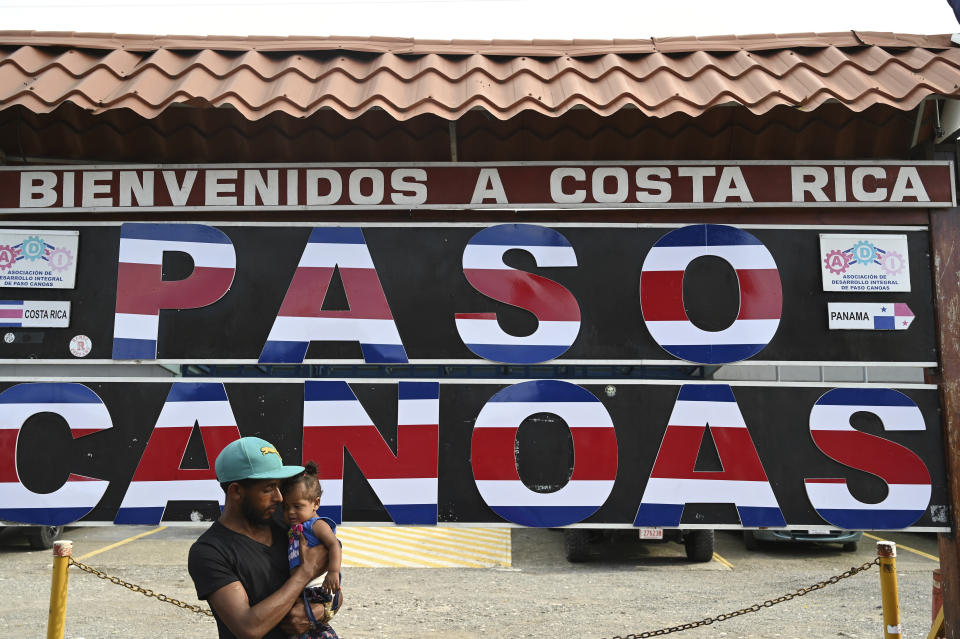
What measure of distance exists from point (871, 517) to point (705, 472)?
3.33 ft

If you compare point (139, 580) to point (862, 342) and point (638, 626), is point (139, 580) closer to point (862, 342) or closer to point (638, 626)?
point (638, 626)

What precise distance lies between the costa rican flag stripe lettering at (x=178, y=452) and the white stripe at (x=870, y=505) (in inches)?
140

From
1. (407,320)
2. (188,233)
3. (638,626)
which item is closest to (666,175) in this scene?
(407,320)

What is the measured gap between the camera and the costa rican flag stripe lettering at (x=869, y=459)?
4.53 m

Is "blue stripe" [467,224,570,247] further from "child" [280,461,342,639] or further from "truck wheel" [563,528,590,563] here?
"truck wheel" [563,528,590,563]

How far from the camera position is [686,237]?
4.77m

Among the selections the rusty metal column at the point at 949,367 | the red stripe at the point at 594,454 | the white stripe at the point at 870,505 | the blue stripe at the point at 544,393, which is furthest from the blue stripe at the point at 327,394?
the rusty metal column at the point at 949,367

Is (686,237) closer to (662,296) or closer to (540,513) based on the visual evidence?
(662,296)

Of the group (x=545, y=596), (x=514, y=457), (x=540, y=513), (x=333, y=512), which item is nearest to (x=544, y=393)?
(x=514, y=457)

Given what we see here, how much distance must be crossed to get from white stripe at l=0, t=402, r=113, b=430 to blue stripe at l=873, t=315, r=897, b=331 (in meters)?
4.79

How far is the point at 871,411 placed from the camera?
4.61 m

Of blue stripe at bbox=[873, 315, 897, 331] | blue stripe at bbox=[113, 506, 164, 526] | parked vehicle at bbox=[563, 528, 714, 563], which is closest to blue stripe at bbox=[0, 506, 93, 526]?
blue stripe at bbox=[113, 506, 164, 526]

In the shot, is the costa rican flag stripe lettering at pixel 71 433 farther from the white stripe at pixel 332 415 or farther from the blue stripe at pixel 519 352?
the blue stripe at pixel 519 352

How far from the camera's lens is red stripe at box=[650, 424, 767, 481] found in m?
4.59
